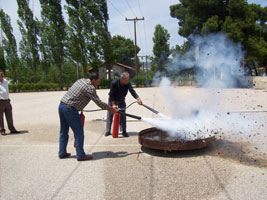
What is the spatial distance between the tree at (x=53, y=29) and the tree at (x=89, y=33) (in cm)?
237

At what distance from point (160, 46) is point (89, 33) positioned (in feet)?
76.3

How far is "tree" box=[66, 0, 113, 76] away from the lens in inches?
1374

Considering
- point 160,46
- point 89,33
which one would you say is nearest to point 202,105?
point 160,46

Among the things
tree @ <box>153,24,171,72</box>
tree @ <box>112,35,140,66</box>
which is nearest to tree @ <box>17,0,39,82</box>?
tree @ <box>112,35,140,66</box>

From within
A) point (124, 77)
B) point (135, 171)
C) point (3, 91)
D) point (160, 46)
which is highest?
point (160, 46)

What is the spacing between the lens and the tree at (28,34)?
37.3 meters

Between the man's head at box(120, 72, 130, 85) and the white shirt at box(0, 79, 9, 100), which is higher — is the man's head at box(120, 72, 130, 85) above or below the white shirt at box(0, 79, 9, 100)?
above

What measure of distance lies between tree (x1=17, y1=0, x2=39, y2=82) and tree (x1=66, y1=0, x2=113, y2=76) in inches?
270

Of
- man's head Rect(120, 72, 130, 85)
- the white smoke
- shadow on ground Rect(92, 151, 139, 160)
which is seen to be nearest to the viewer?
shadow on ground Rect(92, 151, 139, 160)

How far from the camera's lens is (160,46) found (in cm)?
1526

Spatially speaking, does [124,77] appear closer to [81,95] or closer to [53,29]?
[81,95]

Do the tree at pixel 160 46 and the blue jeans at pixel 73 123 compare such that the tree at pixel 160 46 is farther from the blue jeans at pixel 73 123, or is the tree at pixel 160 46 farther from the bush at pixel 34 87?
the bush at pixel 34 87

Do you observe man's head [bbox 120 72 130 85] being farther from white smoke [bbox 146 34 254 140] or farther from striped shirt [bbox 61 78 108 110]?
striped shirt [bbox 61 78 108 110]

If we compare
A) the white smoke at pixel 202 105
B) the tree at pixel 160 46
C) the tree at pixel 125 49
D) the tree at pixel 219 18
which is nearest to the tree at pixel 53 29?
the tree at pixel 125 49
